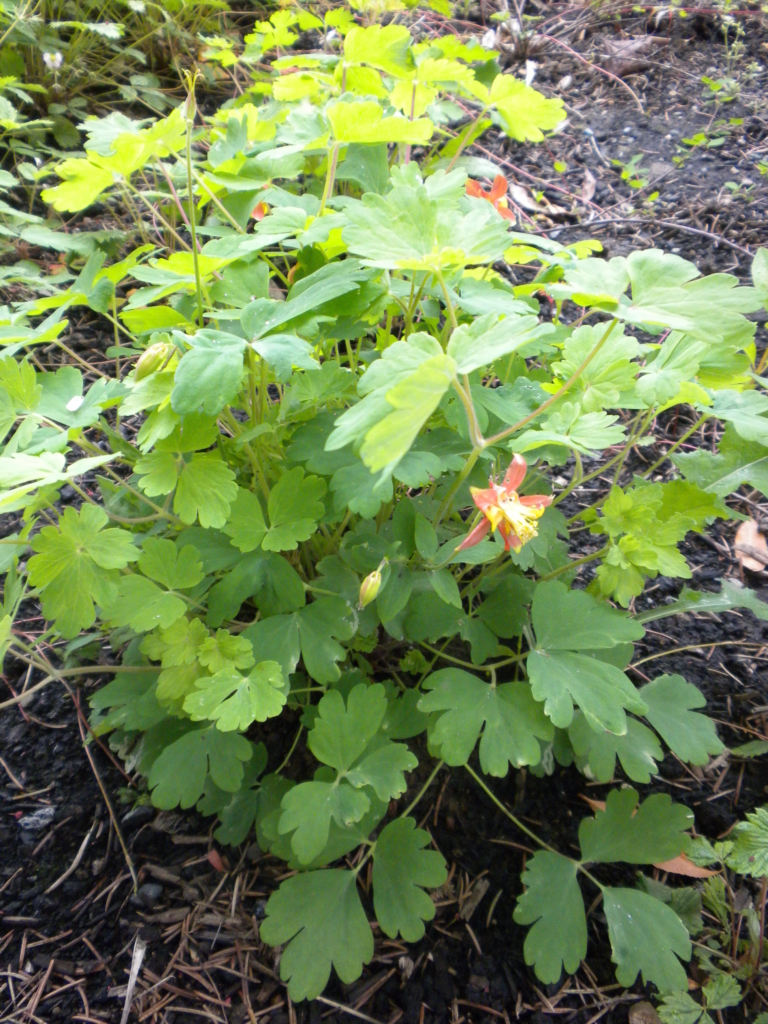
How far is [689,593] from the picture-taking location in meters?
1.31

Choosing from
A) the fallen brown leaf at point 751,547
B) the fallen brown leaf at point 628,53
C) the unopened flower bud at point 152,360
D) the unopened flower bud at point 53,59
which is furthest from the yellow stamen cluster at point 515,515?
the fallen brown leaf at point 628,53

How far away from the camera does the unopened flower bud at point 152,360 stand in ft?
3.15

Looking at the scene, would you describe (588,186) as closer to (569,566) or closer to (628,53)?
(628,53)

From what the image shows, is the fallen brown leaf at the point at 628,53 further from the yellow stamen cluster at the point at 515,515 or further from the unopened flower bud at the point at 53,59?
the yellow stamen cluster at the point at 515,515

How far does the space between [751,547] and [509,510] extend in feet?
3.60

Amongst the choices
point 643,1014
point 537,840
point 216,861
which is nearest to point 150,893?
point 216,861

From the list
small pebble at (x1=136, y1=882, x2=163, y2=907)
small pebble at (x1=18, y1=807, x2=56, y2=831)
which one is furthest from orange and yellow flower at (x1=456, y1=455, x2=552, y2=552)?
small pebble at (x1=18, y1=807, x2=56, y2=831)

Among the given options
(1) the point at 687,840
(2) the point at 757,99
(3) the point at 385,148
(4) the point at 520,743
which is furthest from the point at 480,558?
(2) the point at 757,99

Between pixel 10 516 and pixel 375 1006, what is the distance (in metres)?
1.44

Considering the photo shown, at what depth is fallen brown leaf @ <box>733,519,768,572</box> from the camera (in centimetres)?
161

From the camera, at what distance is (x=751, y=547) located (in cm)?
163

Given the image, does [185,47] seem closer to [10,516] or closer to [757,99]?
[10,516]

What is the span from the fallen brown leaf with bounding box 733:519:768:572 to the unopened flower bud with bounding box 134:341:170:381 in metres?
1.44

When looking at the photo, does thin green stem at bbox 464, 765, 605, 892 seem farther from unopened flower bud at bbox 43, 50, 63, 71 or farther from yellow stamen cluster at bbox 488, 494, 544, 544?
unopened flower bud at bbox 43, 50, 63, 71
